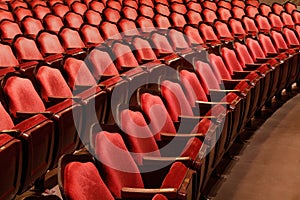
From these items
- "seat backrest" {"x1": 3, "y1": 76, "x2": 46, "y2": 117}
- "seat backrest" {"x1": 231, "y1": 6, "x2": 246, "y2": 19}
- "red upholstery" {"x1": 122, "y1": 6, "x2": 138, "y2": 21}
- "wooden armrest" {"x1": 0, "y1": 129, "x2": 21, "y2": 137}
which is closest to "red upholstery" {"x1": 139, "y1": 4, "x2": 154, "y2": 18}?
"red upholstery" {"x1": 122, "y1": 6, "x2": 138, "y2": 21}

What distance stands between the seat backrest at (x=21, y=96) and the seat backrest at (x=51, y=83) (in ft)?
0.12

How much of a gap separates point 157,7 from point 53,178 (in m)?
1.05

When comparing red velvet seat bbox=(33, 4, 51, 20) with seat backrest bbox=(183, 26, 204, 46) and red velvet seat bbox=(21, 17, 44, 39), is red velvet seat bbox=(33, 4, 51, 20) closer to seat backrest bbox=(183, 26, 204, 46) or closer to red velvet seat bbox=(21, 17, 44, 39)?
red velvet seat bbox=(21, 17, 44, 39)

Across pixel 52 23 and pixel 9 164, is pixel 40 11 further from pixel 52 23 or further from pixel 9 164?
Answer: pixel 9 164

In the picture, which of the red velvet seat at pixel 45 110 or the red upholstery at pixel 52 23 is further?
the red upholstery at pixel 52 23

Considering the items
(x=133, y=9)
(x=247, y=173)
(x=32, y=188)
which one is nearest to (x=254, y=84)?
(x=247, y=173)

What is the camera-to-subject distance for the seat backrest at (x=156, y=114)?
510mm

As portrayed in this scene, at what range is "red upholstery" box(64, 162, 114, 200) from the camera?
1.01 ft

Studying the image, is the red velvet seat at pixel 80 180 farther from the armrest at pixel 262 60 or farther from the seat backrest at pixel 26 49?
the armrest at pixel 262 60

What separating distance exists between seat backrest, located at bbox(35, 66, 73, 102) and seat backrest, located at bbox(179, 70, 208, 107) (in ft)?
0.55

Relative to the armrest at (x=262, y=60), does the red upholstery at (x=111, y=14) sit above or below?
above

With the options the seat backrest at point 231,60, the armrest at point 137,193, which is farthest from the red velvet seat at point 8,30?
the armrest at point 137,193

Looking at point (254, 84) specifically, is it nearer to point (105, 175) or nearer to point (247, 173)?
point (247, 173)

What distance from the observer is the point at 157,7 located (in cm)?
155
